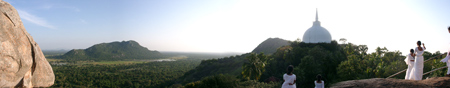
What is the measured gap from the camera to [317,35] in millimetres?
47812

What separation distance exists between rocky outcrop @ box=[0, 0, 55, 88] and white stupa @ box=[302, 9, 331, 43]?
50214mm

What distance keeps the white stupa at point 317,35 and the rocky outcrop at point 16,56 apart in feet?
165

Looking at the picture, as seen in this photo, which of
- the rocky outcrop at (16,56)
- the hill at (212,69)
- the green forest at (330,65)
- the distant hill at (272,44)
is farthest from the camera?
the distant hill at (272,44)

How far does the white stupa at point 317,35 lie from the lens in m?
47.7

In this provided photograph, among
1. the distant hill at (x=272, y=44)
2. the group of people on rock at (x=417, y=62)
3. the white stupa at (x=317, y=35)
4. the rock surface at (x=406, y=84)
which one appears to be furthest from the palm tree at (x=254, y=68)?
the distant hill at (x=272, y=44)

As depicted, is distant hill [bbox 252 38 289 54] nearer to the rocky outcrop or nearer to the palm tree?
the palm tree

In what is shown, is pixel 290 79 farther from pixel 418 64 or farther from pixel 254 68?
pixel 254 68

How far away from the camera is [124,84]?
65000 mm

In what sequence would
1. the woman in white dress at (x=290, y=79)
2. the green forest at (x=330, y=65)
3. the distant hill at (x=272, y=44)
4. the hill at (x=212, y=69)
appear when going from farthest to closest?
the distant hill at (x=272, y=44) → the hill at (x=212, y=69) → the green forest at (x=330, y=65) → the woman in white dress at (x=290, y=79)

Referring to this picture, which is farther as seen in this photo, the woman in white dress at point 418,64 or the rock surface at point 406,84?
the woman in white dress at point 418,64

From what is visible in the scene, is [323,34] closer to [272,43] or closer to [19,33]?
[19,33]

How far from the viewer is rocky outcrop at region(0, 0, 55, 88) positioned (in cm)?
580

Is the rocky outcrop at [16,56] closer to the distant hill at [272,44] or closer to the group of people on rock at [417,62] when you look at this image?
the group of people on rock at [417,62]

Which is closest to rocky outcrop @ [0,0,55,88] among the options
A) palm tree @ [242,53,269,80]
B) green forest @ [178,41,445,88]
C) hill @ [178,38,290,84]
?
green forest @ [178,41,445,88]
